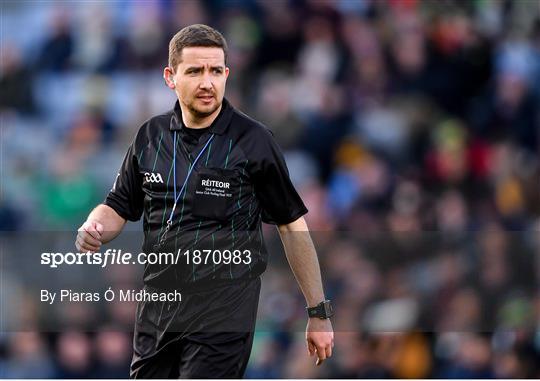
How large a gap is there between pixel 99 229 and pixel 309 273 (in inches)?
38.7

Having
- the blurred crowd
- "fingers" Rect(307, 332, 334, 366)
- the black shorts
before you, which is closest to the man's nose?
the black shorts

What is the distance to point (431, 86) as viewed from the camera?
37.6 ft

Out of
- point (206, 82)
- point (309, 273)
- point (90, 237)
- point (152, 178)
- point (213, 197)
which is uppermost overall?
point (206, 82)

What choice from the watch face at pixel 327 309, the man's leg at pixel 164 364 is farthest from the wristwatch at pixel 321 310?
the man's leg at pixel 164 364

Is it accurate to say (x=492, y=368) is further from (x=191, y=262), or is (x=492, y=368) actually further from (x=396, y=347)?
(x=191, y=262)

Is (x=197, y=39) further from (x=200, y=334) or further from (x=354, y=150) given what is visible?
(x=354, y=150)

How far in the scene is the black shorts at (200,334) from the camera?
544cm

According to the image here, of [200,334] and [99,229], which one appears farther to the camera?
[99,229]

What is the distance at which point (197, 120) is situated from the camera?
18.6 ft

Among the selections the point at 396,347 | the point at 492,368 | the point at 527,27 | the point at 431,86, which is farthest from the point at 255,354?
the point at 527,27

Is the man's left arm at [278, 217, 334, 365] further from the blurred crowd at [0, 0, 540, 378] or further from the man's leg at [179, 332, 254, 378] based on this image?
the blurred crowd at [0, 0, 540, 378]

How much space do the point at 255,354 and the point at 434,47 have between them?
3.77m

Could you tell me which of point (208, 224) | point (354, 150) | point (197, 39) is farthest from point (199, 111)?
point (354, 150)

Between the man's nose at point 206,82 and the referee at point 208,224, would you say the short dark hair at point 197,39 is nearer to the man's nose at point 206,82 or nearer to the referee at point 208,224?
the referee at point 208,224
